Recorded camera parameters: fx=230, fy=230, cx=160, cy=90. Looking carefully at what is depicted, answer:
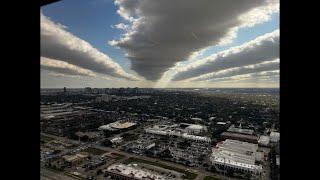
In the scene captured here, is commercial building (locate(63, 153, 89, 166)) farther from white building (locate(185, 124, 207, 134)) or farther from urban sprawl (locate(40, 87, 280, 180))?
white building (locate(185, 124, 207, 134))

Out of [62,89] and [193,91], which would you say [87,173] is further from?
[193,91]

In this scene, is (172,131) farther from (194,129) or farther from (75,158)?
(75,158)

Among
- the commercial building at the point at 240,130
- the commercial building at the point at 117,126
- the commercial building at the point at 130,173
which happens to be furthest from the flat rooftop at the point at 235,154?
the commercial building at the point at 117,126

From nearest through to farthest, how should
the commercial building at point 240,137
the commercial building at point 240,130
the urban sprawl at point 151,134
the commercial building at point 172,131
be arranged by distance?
the commercial building at point 240,137
the commercial building at point 240,130
the urban sprawl at point 151,134
the commercial building at point 172,131

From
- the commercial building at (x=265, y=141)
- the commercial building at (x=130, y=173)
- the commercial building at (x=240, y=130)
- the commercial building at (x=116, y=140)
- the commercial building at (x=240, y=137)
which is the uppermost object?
the commercial building at (x=265, y=141)

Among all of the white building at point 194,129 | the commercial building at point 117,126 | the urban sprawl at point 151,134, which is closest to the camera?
the urban sprawl at point 151,134

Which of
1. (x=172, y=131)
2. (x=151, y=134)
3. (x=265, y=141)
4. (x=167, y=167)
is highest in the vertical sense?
(x=265, y=141)

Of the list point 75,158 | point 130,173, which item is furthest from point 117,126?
point 130,173

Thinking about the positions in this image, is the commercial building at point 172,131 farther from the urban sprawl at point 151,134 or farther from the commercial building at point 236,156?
the commercial building at point 236,156

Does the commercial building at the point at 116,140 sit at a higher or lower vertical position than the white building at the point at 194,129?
lower

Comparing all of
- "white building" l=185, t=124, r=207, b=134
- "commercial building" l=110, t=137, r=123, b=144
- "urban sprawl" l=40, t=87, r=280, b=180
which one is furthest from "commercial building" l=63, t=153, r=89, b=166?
"white building" l=185, t=124, r=207, b=134
